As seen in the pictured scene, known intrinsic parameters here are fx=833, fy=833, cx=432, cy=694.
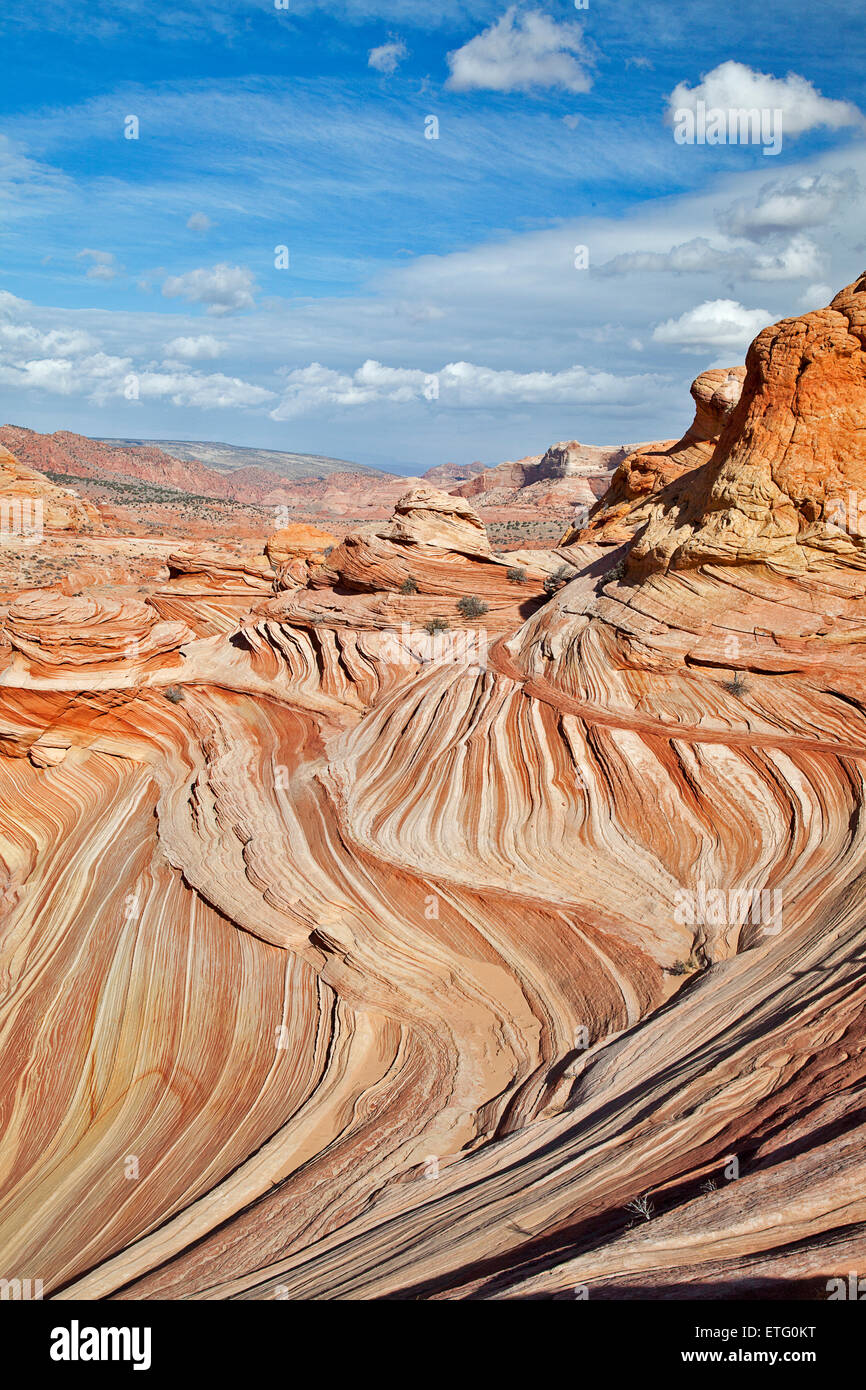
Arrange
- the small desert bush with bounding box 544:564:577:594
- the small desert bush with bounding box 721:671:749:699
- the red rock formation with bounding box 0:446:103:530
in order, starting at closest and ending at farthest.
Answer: the small desert bush with bounding box 721:671:749:699
the small desert bush with bounding box 544:564:577:594
the red rock formation with bounding box 0:446:103:530

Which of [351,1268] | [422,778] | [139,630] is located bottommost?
[351,1268]

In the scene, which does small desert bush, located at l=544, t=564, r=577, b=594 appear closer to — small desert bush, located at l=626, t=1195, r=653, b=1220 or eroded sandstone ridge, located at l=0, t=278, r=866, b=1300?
eroded sandstone ridge, located at l=0, t=278, r=866, b=1300

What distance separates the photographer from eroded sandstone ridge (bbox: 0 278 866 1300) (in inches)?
218

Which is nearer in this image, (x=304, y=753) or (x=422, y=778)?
(x=422, y=778)

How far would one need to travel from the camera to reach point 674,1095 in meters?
6.20

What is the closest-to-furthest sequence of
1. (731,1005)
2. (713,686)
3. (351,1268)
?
1. (351,1268)
2. (731,1005)
3. (713,686)

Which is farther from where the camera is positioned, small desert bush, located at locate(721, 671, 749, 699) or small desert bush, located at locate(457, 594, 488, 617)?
small desert bush, located at locate(457, 594, 488, 617)

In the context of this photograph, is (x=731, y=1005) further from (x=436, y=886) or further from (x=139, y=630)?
(x=139, y=630)

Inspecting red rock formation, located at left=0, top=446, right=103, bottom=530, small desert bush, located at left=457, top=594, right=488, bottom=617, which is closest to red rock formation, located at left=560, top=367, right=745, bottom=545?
small desert bush, located at left=457, top=594, right=488, bottom=617

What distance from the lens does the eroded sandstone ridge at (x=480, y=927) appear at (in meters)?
5.53

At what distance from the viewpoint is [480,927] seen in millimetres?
10422
